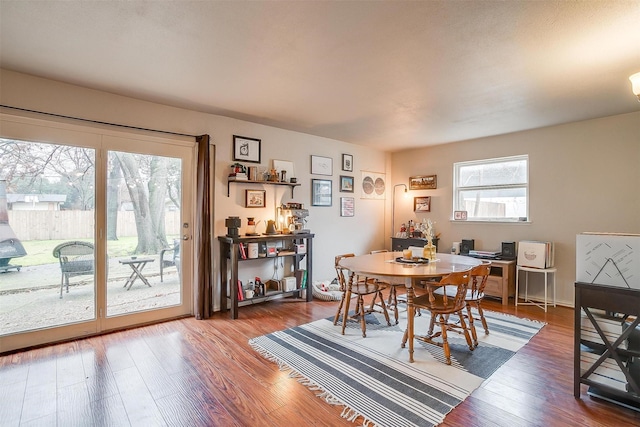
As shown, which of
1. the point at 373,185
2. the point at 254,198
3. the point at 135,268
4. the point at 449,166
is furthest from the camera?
the point at 373,185

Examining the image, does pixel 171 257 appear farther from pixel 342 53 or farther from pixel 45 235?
pixel 342 53

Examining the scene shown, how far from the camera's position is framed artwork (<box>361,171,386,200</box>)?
583 cm

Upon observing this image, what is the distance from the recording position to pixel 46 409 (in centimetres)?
202

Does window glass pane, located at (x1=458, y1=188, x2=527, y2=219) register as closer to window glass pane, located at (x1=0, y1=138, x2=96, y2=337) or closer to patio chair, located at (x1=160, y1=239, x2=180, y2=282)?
patio chair, located at (x1=160, y1=239, x2=180, y2=282)

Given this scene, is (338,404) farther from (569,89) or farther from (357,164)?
(357,164)

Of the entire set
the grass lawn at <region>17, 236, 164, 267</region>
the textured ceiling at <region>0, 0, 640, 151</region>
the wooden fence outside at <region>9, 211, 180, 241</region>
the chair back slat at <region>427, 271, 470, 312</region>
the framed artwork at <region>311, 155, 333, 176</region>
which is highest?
the textured ceiling at <region>0, 0, 640, 151</region>

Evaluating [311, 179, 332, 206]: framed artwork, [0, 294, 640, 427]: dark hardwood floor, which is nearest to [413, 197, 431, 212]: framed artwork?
[311, 179, 332, 206]: framed artwork

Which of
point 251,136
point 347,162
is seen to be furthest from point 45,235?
point 347,162

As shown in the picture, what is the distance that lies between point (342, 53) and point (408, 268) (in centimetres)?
190

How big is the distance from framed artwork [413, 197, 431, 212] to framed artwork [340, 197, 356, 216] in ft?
3.86

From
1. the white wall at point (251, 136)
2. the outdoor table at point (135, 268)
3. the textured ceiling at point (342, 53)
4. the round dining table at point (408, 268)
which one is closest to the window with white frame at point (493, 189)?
the textured ceiling at point (342, 53)

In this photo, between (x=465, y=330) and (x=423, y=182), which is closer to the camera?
(x=465, y=330)

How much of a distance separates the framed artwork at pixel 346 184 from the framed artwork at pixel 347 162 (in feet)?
0.45

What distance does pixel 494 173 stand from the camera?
5.00 metres
